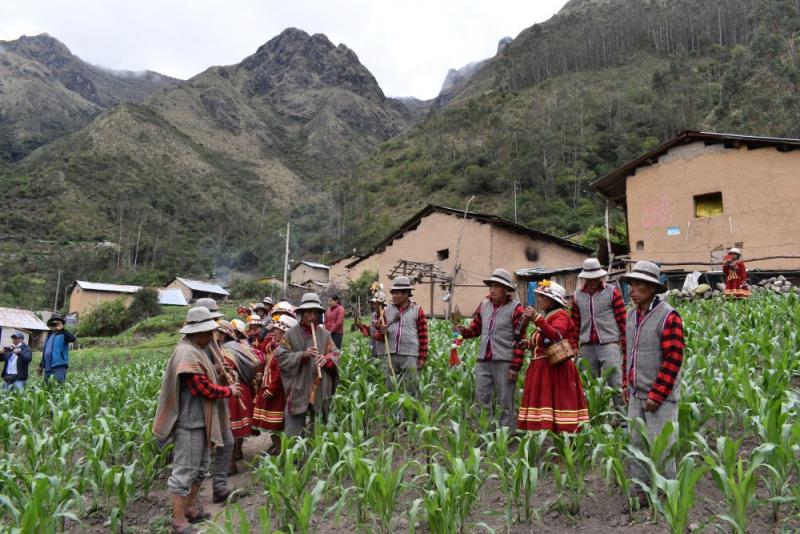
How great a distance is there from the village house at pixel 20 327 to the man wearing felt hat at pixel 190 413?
2570cm

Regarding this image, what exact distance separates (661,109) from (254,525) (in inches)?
2332

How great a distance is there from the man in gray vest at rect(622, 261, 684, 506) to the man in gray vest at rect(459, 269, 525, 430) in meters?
1.28

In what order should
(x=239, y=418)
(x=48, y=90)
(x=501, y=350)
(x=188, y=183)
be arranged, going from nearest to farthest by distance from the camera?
(x=501, y=350) → (x=239, y=418) → (x=188, y=183) → (x=48, y=90)

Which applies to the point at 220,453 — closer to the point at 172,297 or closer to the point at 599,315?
the point at 599,315

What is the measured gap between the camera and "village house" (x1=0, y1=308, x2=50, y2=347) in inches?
1021

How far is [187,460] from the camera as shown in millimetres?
4164

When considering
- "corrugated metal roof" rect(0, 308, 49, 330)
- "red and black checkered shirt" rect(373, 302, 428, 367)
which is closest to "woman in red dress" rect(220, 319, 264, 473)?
"red and black checkered shirt" rect(373, 302, 428, 367)

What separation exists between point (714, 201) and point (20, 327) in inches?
1214

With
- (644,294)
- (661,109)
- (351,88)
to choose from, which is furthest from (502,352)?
(351,88)

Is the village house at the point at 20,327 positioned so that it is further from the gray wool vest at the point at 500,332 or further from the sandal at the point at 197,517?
the gray wool vest at the point at 500,332

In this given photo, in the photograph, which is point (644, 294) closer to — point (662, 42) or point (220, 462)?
point (220, 462)

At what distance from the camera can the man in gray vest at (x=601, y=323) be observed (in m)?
5.37

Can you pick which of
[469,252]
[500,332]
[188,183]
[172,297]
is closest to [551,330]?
[500,332]

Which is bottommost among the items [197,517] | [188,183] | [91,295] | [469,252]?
[197,517]
